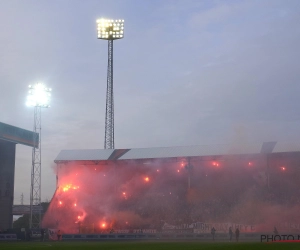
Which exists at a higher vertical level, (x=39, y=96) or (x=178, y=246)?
(x=39, y=96)

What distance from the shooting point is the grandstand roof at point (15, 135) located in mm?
71938

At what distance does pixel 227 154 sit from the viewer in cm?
6700

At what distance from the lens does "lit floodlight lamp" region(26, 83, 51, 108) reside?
2408 inches

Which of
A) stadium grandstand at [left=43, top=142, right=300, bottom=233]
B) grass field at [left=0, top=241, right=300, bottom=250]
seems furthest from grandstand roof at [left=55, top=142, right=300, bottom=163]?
grass field at [left=0, top=241, right=300, bottom=250]

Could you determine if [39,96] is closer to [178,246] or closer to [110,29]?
[110,29]

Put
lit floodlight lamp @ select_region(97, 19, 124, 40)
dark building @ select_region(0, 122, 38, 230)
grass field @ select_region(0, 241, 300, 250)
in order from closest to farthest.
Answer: grass field @ select_region(0, 241, 300, 250)
dark building @ select_region(0, 122, 38, 230)
lit floodlight lamp @ select_region(97, 19, 124, 40)

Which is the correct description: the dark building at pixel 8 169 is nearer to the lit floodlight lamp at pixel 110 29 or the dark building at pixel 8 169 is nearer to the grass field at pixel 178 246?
the lit floodlight lamp at pixel 110 29

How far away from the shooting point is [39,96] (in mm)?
61344

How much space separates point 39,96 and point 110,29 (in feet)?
68.8

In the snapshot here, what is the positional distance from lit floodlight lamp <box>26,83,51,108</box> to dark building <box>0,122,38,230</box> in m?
14.6

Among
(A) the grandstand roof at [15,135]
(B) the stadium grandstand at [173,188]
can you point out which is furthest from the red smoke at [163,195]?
(A) the grandstand roof at [15,135]

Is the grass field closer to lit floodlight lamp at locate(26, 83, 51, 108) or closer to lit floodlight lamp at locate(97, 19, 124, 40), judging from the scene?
lit floodlight lamp at locate(26, 83, 51, 108)

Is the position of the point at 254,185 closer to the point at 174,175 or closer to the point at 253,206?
the point at 253,206

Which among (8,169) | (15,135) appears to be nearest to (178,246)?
(15,135)
